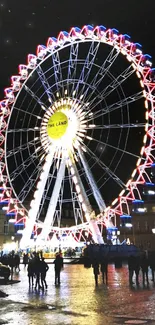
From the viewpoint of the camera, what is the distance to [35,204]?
3944 cm

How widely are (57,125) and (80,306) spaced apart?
26521 mm

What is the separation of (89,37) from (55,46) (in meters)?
4.04

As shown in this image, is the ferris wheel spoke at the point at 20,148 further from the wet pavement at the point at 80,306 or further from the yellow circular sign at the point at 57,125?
the wet pavement at the point at 80,306

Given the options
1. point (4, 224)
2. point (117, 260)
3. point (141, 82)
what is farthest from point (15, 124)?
point (4, 224)

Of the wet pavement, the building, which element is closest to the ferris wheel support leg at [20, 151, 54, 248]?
the wet pavement

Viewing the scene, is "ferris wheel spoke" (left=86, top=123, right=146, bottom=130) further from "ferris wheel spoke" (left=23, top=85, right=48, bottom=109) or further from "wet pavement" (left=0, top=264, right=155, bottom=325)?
"wet pavement" (left=0, top=264, right=155, bottom=325)

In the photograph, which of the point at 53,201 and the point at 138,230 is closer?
the point at 53,201

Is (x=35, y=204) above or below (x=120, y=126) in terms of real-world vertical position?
below

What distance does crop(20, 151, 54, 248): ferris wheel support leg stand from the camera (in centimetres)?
3819

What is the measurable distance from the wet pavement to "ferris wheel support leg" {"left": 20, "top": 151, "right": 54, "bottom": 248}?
2166 centimetres

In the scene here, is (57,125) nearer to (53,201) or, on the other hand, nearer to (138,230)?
(53,201)

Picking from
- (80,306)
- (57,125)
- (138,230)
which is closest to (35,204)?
(57,125)

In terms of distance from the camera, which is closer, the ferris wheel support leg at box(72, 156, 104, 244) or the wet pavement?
the wet pavement

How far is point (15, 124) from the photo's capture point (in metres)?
40.2
